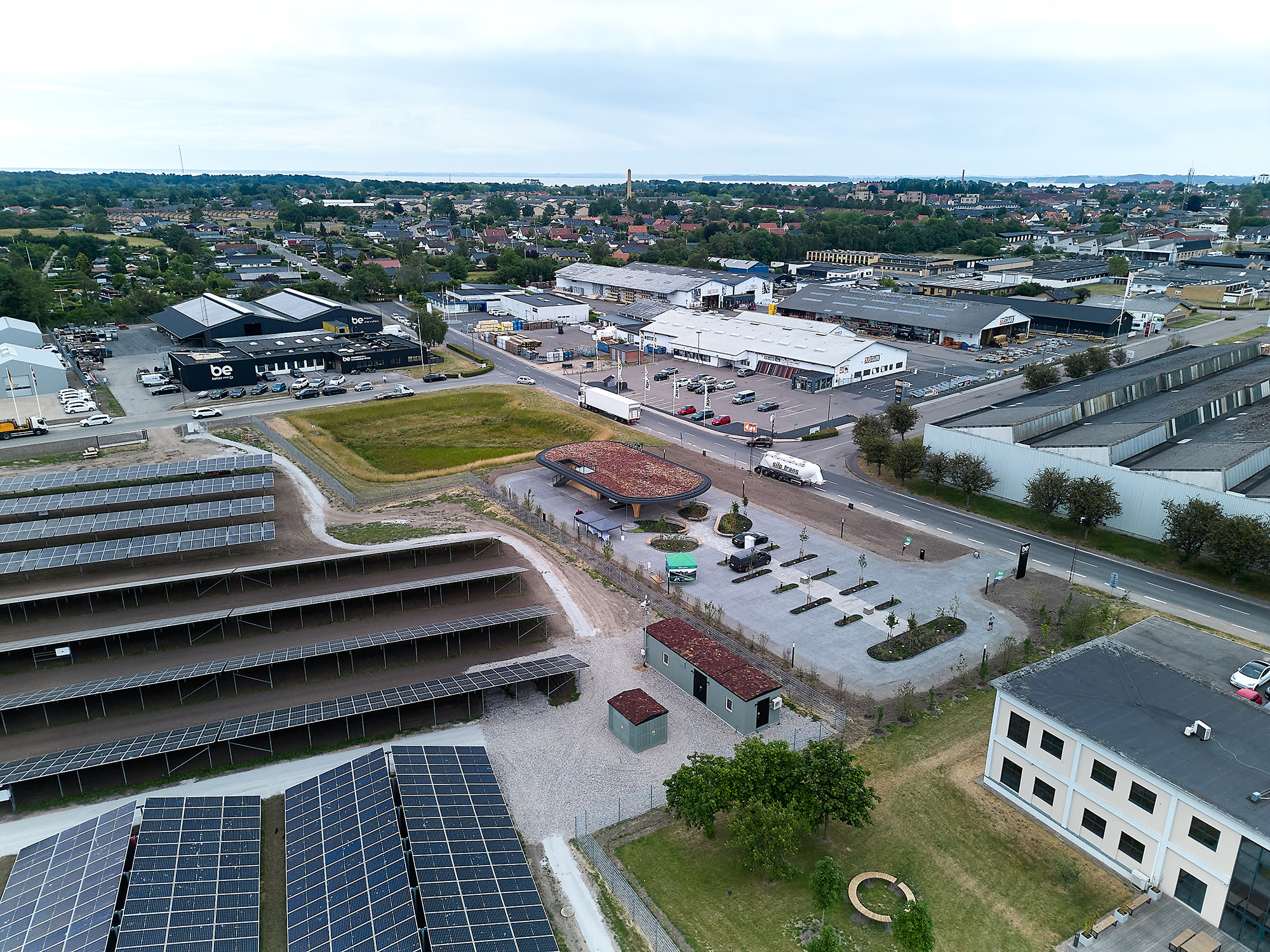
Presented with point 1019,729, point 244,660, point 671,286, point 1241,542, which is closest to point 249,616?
point 244,660

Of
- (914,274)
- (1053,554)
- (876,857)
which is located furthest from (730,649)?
(914,274)

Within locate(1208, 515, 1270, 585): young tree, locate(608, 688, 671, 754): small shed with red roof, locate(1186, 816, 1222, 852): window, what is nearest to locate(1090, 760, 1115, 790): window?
locate(1186, 816, 1222, 852): window

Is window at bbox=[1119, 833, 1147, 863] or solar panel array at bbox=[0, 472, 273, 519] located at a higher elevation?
solar panel array at bbox=[0, 472, 273, 519]

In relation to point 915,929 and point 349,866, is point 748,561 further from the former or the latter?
point 349,866

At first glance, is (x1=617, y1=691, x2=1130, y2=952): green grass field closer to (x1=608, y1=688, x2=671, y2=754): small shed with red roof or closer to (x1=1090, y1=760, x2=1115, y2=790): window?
(x1=1090, y1=760, x2=1115, y2=790): window

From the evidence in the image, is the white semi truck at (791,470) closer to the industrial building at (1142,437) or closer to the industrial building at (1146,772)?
the industrial building at (1142,437)

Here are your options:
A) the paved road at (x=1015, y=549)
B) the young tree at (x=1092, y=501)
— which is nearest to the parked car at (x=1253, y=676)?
the paved road at (x=1015, y=549)
